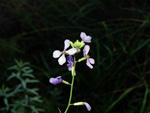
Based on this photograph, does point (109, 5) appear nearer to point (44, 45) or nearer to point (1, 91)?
point (44, 45)

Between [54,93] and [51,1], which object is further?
[51,1]

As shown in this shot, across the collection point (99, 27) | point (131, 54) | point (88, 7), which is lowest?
point (131, 54)

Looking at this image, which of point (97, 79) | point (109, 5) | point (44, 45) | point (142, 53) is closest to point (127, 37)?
point (142, 53)

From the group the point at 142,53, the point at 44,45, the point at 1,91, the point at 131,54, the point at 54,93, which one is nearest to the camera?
the point at 1,91

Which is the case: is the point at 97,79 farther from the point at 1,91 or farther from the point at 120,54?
the point at 1,91

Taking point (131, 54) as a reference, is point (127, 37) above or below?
above

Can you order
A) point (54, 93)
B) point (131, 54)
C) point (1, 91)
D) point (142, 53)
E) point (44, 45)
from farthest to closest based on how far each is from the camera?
point (44, 45) → point (142, 53) → point (131, 54) → point (54, 93) → point (1, 91)

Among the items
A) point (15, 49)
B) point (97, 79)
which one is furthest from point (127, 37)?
point (15, 49)
